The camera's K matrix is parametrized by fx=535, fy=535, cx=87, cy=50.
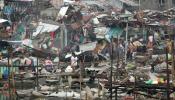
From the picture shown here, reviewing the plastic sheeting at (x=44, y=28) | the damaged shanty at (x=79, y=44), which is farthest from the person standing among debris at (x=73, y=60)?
the plastic sheeting at (x=44, y=28)

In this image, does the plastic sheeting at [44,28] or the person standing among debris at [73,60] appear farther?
the plastic sheeting at [44,28]

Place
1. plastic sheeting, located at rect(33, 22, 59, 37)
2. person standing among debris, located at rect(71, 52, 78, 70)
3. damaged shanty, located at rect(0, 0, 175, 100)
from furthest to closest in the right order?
plastic sheeting, located at rect(33, 22, 59, 37) < person standing among debris, located at rect(71, 52, 78, 70) < damaged shanty, located at rect(0, 0, 175, 100)

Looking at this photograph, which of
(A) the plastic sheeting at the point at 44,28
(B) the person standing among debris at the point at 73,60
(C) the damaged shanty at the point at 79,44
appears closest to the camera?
(C) the damaged shanty at the point at 79,44

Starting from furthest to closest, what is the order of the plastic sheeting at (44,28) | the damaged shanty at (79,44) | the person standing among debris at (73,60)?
1. the plastic sheeting at (44,28)
2. the person standing among debris at (73,60)
3. the damaged shanty at (79,44)

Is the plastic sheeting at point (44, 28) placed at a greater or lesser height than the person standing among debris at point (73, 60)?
greater

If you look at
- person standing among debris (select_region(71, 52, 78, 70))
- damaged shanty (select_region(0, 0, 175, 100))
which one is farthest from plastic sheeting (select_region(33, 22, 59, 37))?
person standing among debris (select_region(71, 52, 78, 70))

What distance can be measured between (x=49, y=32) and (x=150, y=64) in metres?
6.90

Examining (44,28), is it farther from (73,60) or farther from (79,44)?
(73,60)

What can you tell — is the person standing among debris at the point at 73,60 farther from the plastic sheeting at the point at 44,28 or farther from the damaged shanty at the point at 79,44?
the plastic sheeting at the point at 44,28

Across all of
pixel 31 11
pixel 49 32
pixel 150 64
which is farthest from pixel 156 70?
pixel 31 11

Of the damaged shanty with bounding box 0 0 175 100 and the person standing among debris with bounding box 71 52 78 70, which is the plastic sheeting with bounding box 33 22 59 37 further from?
the person standing among debris with bounding box 71 52 78 70

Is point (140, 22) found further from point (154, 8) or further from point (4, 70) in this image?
point (4, 70)

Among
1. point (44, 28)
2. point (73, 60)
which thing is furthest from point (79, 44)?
point (73, 60)

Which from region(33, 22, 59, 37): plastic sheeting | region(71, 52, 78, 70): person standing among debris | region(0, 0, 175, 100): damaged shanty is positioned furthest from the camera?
region(33, 22, 59, 37): plastic sheeting
